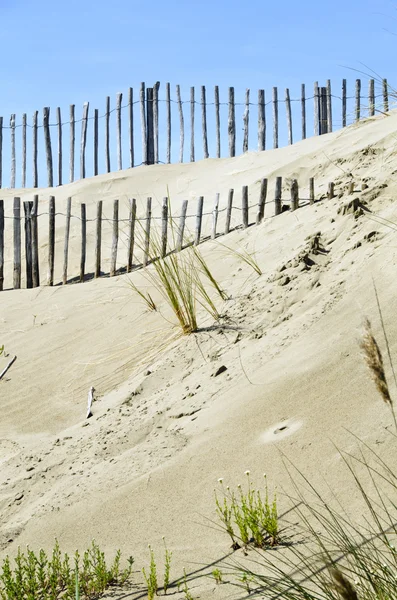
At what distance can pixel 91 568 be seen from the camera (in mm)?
3117

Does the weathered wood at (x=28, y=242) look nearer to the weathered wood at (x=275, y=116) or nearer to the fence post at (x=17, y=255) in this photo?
the fence post at (x=17, y=255)

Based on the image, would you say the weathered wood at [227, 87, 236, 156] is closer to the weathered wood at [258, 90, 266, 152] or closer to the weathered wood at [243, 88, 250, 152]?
the weathered wood at [243, 88, 250, 152]

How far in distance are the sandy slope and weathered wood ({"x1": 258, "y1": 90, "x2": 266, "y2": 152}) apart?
8126mm

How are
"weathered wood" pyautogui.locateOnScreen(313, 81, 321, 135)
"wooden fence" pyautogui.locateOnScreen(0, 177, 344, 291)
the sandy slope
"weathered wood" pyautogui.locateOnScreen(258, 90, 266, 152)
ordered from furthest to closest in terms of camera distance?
"weathered wood" pyautogui.locateOnScreen(313, 81, 321, 135)
"weathered wood" pyautogui.locateOnScreen(258, 90, 266, 152)
"wooden fence" pyautogui.locateOnScreen(0, 177, 344, 291)
the sandy slope

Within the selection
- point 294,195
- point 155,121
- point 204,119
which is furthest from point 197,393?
point 204,119

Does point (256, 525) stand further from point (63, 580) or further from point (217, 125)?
point (217, 125)

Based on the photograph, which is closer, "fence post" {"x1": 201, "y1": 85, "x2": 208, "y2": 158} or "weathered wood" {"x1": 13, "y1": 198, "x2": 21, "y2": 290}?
"weathered wood" {"x1": 13, "y1": 198, "x2": 21, "y2": 290}

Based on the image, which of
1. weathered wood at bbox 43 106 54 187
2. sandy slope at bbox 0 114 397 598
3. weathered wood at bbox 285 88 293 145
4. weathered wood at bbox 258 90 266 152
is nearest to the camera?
sandy slope at bbox 0 114 397 598

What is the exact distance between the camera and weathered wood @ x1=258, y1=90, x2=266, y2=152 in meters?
15.8

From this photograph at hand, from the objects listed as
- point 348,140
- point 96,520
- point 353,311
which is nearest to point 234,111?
point 348,140

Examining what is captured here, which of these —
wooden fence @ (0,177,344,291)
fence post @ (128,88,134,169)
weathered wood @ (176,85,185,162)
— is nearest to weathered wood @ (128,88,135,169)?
fence post @ (128,88,134,169)

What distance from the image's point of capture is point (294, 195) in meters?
7.84

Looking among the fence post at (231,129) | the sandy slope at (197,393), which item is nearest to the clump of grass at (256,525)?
the sandy slope at (197,393)

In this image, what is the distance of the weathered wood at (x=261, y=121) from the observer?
1584cm
